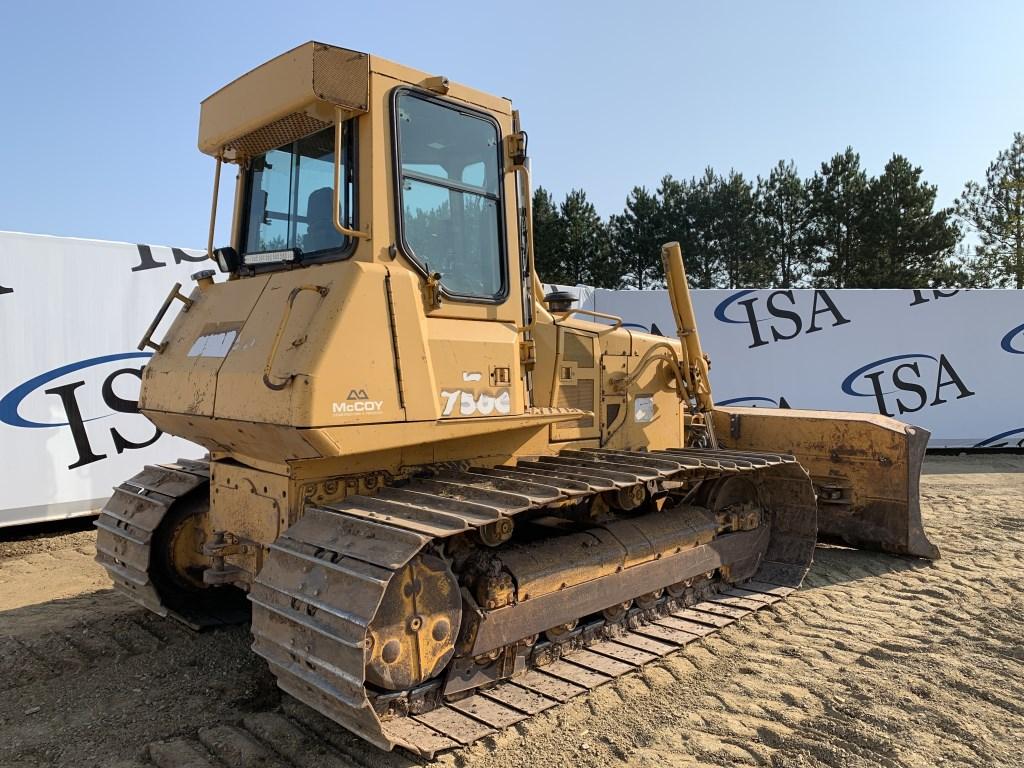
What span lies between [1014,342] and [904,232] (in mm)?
18964

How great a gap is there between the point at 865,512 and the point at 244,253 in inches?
223

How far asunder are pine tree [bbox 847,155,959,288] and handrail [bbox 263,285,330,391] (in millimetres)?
30542

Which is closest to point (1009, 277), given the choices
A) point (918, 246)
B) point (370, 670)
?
point (918, 246)

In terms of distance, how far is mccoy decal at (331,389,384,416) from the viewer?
3471mm

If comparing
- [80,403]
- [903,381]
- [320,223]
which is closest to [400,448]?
[320,223]

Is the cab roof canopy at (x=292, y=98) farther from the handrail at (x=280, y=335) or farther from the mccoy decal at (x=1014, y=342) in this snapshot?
the mccoy decal at (x=1014, y=342)

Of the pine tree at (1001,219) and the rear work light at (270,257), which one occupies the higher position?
the pine tree at (1001,219)

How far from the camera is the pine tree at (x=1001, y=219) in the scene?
1214 inches

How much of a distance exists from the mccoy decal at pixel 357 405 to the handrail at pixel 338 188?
0.80 m

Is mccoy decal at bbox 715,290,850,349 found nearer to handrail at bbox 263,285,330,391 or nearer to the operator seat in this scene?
the operator seat

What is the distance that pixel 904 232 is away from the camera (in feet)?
99.5

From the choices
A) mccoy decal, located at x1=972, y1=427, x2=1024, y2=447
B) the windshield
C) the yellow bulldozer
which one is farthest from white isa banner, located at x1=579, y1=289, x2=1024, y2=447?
the windshield

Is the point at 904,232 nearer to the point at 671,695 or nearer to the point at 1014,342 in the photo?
the point at 1014,342

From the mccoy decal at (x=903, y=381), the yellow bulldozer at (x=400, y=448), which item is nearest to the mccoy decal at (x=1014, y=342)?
the mccoy decal at (x=903, y=381)
